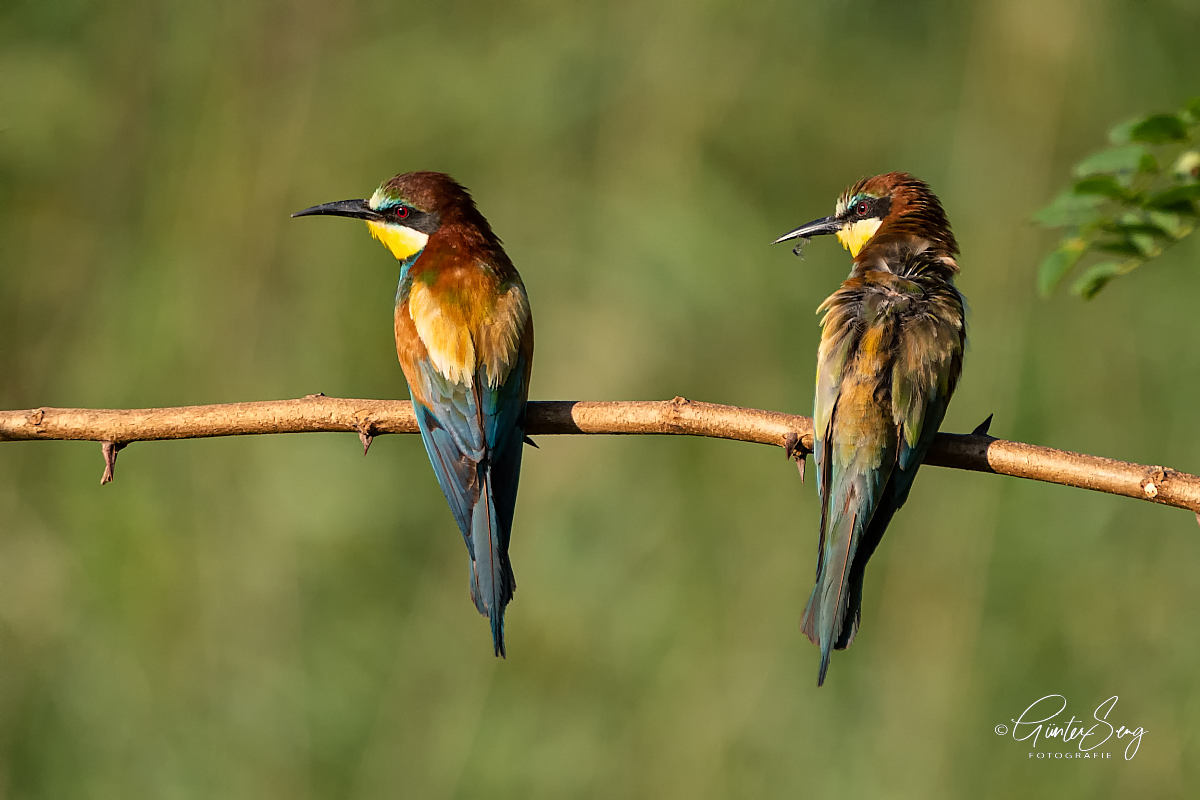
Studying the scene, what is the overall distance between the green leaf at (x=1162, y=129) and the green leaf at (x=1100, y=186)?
0.08 metres

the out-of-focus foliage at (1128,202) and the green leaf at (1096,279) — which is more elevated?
the out-of-focus foliage at (1128,202)

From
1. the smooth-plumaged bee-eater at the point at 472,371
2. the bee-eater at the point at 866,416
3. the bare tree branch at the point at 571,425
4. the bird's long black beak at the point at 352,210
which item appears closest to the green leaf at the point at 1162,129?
the bare tree branch at the point at 571,425

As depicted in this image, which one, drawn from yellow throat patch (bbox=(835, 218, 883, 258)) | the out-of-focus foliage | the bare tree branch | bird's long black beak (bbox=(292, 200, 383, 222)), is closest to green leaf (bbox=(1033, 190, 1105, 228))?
the out-of-focus foliage

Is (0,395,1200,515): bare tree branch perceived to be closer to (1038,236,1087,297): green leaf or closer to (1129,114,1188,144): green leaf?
(1038,236,1087,297): green leaf

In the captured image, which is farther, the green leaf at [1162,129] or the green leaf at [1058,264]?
the green leaf at [1058,264]

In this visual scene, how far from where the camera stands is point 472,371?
2.26m

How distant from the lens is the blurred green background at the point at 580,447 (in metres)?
3.11

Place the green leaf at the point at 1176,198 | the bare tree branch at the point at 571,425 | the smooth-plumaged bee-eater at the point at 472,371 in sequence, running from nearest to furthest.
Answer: the green leaf at the point at 1176,198 → the bare tree branch at the point at 571,425 → the smooth-plumaged bee-eater at the point at 472,371

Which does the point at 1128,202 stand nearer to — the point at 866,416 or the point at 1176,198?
the point at 1176,198

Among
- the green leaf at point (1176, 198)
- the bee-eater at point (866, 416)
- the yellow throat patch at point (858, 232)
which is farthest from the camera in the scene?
the yellow throat patch at point (858, 232)

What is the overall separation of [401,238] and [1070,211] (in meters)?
1.69

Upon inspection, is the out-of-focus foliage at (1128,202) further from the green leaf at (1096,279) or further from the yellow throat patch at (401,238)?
the yellow throat patch at (401,238)

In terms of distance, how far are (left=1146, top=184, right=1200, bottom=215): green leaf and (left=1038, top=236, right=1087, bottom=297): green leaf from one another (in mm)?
163

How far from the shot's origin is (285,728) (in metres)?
3.19
